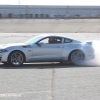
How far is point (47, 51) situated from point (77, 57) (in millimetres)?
1247

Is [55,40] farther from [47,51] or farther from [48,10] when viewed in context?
[48,10]

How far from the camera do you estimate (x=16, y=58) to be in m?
12.7

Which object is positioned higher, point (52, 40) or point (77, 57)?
point (52, 40)

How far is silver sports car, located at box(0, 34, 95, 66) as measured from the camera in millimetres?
12607

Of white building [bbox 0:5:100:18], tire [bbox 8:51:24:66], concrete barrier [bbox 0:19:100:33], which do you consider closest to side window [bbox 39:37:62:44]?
tire [bbox 8:51:24:66]

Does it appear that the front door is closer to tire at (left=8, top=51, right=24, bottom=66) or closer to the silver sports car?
the silver sports car
